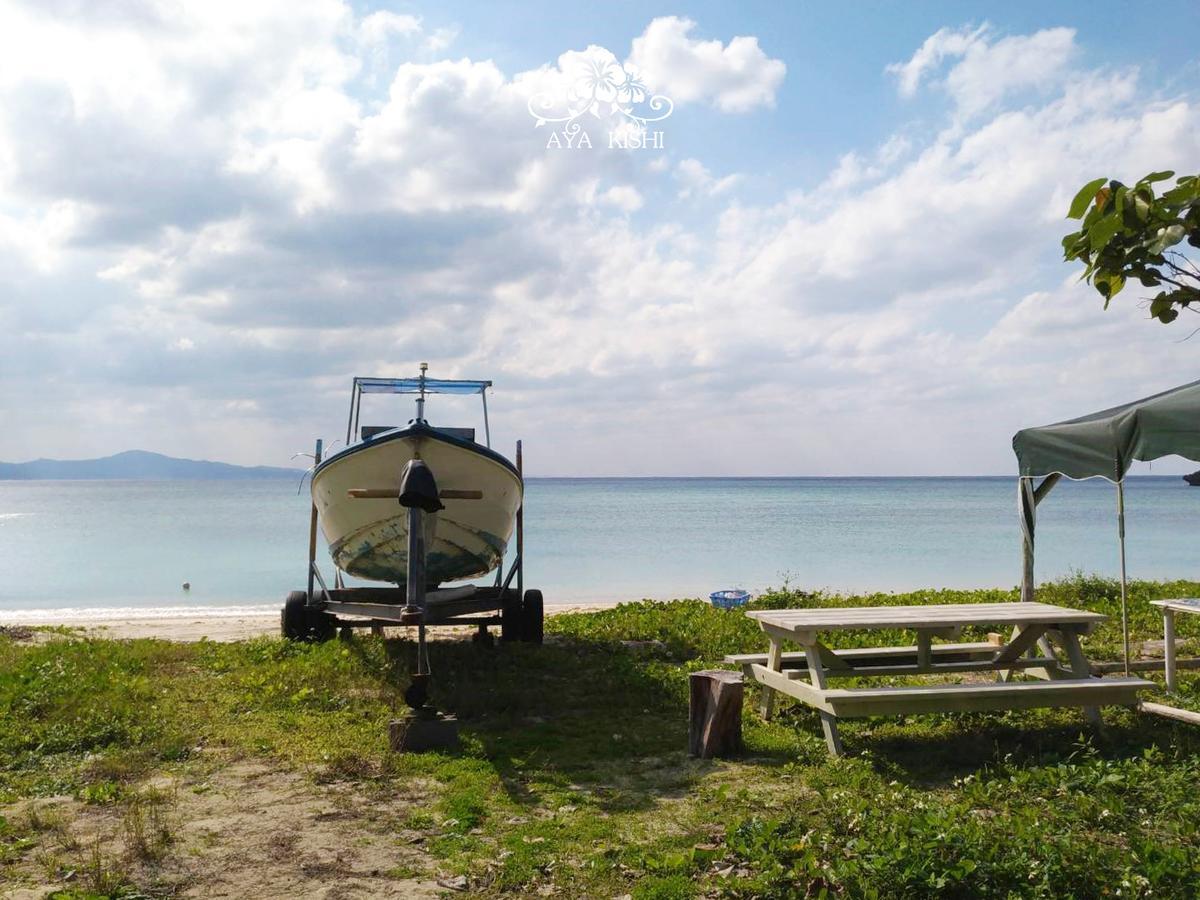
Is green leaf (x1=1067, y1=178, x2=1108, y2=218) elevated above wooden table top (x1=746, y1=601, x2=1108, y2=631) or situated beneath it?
Result: elevated above

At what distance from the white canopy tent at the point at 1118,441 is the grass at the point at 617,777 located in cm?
186

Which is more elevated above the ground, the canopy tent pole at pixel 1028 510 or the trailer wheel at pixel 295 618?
the canopy tent pole at pixel 1028 510

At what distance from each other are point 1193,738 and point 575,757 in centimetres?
417

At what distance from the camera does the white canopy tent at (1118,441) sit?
265 inches

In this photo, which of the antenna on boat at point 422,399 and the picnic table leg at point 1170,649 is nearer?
the picnic table leg at point 1170,649

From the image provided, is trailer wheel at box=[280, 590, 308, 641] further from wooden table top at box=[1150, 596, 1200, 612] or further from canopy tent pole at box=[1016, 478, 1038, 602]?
wooden table top at box=[1150, 596, 1200, 612]

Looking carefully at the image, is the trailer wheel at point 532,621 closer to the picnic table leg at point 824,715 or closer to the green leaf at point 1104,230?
the picnic table leg at point 824,715

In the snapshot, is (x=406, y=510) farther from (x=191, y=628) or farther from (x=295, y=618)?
(x=191, y=628)

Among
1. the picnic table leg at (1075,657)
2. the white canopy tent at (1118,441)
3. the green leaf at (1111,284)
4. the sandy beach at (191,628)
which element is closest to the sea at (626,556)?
the sandy beach at (191,628)

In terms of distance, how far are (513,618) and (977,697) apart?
6.16 m

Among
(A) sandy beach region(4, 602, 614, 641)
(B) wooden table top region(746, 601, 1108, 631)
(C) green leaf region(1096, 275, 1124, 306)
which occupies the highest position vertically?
(C) green leaf region(1096, 275, 1124, 306)

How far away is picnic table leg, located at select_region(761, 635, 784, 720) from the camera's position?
6.75 m

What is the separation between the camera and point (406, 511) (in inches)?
360

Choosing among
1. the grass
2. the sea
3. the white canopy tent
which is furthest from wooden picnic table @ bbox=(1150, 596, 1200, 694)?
the sea
